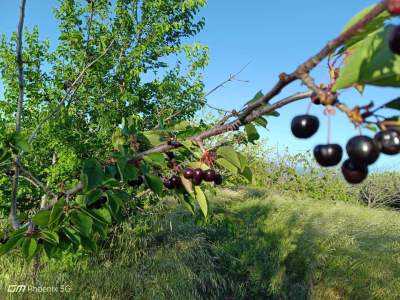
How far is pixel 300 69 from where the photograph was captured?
59 centimetres

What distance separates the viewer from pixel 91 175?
45.1 inches

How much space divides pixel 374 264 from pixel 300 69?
6511mm

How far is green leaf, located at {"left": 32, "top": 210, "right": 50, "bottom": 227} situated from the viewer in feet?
4.06

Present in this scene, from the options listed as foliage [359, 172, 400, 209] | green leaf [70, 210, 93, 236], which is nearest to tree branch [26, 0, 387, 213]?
green leaf [70, 210, 93, 236]

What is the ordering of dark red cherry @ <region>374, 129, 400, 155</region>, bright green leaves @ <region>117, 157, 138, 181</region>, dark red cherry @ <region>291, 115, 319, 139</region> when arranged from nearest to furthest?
dark red cherry @ <region>374, 129, 400, 155</region> → dark red cherry @ <region>291, 115, 319, 139</region> → bright green leaves @ <region>117, 157, 138, 181</region>

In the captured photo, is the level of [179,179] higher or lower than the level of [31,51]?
lower

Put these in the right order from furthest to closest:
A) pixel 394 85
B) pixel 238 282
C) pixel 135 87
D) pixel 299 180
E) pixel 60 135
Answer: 1. pixel 299 180
2. pixel 238 282
3. pixel 135 87
4. pixel 60 135
5. pixel 394 85

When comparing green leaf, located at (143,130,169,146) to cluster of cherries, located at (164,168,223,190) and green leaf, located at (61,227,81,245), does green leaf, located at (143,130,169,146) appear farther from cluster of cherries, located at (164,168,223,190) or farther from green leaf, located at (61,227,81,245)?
green leaf, located at (61,227,81,245)

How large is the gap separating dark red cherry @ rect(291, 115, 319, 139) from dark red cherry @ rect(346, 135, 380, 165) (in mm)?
93

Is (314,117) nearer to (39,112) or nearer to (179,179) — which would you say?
(179,179)

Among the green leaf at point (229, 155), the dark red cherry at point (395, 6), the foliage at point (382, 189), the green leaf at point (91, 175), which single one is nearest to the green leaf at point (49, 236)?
the green leaf at point (91, 175)

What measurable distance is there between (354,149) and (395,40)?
158mm

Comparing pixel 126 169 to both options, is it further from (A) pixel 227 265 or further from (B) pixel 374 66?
(A) pixel 227 265

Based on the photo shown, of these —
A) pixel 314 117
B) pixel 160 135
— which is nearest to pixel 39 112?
pixel 160 135
